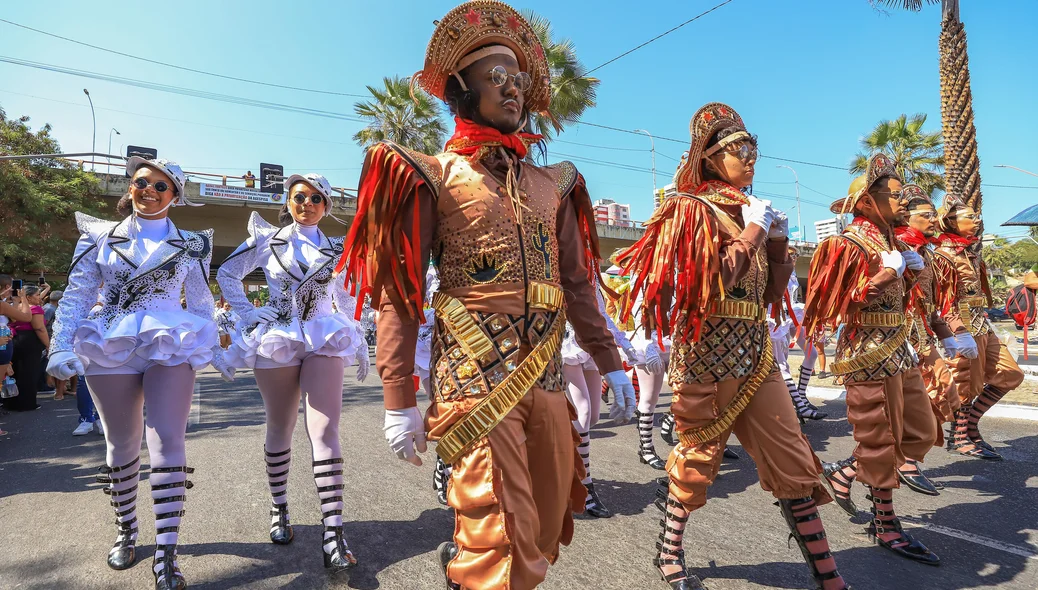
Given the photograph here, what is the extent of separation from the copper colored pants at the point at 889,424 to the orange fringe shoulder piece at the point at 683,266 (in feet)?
5.03

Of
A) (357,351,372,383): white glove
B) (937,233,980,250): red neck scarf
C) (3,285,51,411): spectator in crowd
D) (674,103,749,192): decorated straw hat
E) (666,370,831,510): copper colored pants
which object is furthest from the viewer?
(3,285,51,411): spectator in crowd

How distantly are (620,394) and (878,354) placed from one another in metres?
2.39

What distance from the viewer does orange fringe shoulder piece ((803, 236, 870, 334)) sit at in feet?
13.1

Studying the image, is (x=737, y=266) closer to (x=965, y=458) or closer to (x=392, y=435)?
(x=392, y=435)

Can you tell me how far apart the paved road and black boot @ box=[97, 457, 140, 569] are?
9cm

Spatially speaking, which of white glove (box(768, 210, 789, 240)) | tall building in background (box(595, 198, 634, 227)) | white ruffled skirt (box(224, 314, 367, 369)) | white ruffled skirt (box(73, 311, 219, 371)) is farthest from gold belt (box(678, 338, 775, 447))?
tall building in background (box(595, 198, 634, 227))

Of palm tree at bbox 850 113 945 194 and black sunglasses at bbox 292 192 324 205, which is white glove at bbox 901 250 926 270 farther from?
palm tree at bbox 850 113 945 194

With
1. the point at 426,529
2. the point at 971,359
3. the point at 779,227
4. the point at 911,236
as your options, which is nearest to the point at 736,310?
the point at 779,227

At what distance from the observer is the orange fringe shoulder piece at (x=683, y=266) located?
3113mm

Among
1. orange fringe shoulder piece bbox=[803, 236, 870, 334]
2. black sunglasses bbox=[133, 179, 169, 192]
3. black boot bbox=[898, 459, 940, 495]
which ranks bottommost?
black boot bbox=[898, 459, 940, 495]

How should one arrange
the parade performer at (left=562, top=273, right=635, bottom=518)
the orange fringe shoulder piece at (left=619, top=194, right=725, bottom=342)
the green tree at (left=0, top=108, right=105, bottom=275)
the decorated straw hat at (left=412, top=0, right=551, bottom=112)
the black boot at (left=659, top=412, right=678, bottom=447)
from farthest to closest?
the green tree at (left=0, top=108, right=105, bottom=275), the black boot at (left=659, top=412, right=678, bottom=447), the parade performer at (left=562, top=273, right=635, bottom=518), the orange fringe shoulder piece at (left=619, top=194, right=725, bottom=342), the decorated straw hat at (left=412, top=0, right=551, bottom=112)

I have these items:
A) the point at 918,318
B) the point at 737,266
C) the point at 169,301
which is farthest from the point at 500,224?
the point at 918,318

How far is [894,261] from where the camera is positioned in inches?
153

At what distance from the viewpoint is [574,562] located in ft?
11.4
